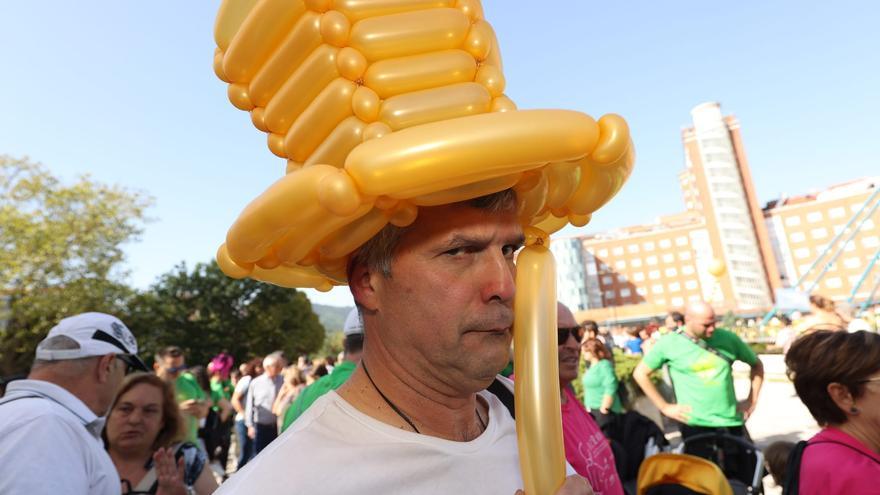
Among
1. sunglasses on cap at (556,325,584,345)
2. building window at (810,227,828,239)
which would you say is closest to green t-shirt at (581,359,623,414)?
sunglasses on cap at (556,325,584,345)

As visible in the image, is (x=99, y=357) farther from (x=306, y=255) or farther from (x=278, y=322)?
(x=278, y=322)

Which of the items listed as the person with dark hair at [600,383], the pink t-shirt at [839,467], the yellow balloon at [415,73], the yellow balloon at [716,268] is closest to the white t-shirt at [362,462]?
the yellow balloon at [415,73]

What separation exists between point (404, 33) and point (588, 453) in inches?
82.7

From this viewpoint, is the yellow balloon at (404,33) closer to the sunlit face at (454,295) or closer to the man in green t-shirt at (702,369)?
the sunlit face at (454,295)

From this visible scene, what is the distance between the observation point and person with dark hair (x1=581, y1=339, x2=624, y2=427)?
5754 millimetres

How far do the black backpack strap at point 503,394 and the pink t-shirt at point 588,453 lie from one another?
634 mm

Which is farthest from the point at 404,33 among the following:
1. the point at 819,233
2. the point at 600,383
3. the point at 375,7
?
the point at 819,233

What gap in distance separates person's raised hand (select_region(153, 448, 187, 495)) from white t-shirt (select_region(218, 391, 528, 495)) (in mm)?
2153

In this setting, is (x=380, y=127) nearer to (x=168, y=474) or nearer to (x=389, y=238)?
(x=389, y=238)

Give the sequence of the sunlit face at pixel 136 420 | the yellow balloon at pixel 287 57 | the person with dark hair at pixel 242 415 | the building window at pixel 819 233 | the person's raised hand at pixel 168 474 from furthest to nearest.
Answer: the building window at pixel 819 233 < the person with dark hair at pixel 242 415 < the sunlit face at pixel 136 420 < the person's raised hand at pixel 168 474 < the yellow balloon at pixel 287 57

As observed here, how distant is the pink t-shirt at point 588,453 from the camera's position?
7.84 feet

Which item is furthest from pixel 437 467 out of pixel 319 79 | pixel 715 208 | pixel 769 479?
pixel 715 208

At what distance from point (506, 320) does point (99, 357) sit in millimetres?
2489

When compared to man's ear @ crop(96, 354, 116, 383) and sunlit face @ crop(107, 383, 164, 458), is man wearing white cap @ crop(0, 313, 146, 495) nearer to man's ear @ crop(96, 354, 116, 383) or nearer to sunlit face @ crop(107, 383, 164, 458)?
man's ear @ crop(96, 354, 116, 383)
